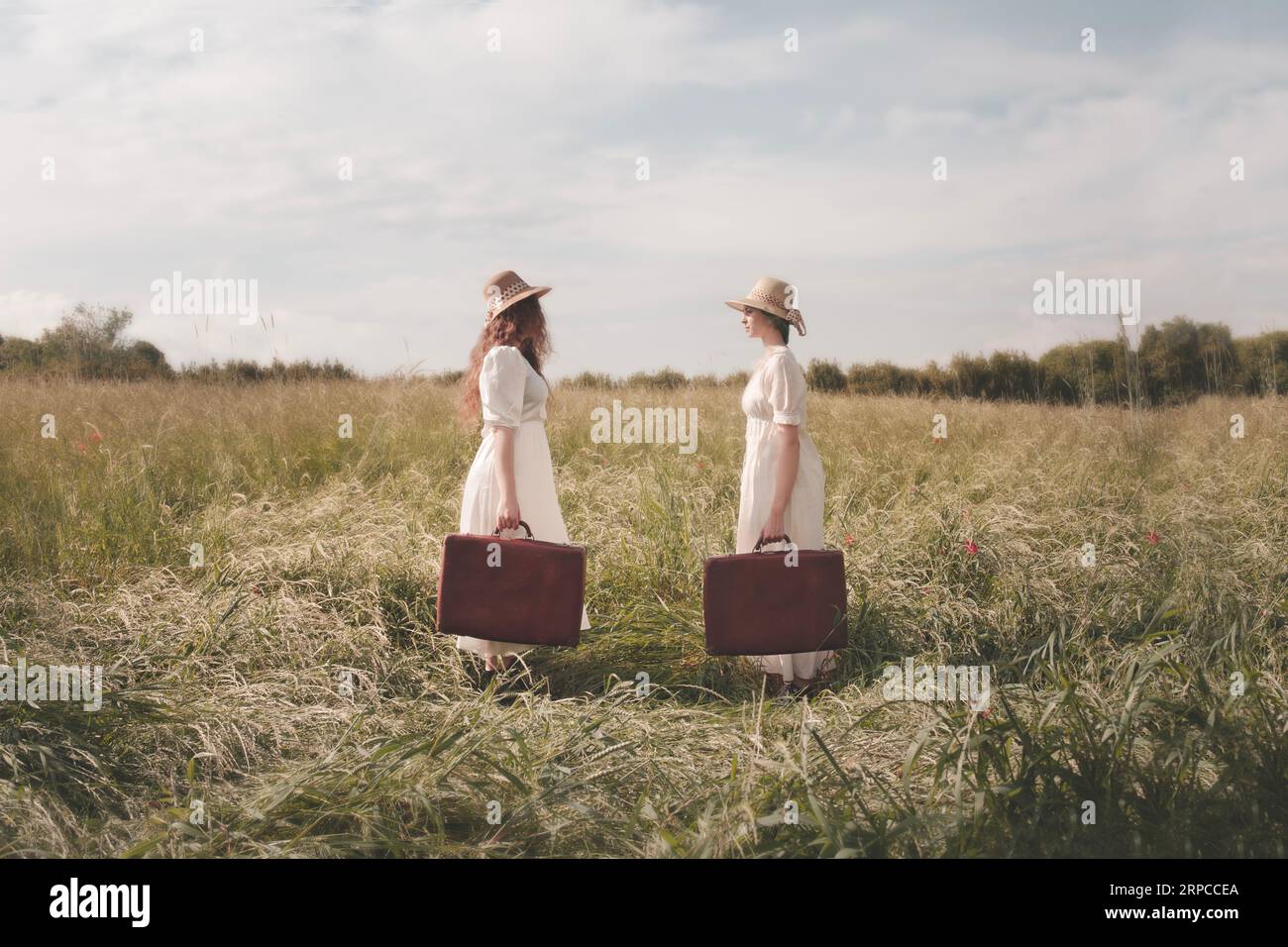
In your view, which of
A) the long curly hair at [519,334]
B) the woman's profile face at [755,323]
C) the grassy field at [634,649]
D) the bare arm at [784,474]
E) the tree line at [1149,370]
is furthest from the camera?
the tree line at [1149,370]

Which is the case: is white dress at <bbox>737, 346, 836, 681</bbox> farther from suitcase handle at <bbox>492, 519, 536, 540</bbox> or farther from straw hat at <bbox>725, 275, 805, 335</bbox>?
suitcase handle at <bbox>492, 519, 536, 540</bbox>

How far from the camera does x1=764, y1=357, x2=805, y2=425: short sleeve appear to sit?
392 centimetres

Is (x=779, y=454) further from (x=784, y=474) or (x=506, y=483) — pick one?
(x=506, y=483)

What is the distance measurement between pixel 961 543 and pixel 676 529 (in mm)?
1555

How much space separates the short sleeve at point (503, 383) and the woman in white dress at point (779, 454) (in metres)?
0.96

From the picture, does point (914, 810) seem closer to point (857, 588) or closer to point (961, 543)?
point (857, 588)

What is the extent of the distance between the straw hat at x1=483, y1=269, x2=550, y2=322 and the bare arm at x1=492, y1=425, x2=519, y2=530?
0.57 m

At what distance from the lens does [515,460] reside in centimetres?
432

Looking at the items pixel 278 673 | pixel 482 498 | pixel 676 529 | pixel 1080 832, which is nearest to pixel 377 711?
pixel 278 673

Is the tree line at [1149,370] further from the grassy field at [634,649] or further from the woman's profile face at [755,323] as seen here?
the woman's profile face at [755,323]

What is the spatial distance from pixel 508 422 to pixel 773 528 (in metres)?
1.22

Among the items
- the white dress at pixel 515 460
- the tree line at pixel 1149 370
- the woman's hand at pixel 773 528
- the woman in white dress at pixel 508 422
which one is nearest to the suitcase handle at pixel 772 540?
the woman's hand at pixel 773 528

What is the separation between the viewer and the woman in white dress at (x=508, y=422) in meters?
4.09

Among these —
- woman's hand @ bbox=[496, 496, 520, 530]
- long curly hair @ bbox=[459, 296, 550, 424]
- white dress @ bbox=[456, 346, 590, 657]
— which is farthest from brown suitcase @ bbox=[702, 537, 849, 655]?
long curly hair @ bbox=[459, 296, 550, 424]
